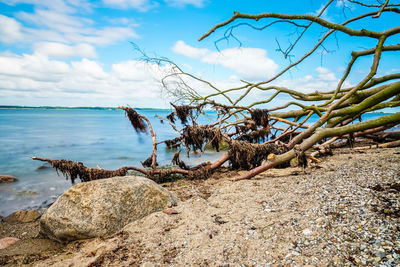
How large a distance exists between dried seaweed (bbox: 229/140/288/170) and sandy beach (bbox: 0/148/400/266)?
2376 millimetres

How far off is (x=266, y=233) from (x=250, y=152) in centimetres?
425

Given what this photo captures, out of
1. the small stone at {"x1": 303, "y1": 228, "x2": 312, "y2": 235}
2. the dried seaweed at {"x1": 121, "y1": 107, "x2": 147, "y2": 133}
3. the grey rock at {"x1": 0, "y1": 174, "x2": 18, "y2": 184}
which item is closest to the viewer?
the small stone at {"x1": 303, "y1": 228, "x2": 312, "y2": 235}

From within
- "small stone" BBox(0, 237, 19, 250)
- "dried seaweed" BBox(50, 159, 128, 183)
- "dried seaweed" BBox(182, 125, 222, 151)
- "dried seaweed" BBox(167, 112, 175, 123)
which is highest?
"dried seaweed" BBox(167, 112, 175, 123)

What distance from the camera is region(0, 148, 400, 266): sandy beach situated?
7.39 ft

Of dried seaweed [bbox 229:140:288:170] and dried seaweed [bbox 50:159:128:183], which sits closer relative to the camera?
dried seaweed [bbox 50:159:128:183]

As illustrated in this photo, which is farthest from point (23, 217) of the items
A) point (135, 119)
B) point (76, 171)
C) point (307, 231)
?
point (307, 231)

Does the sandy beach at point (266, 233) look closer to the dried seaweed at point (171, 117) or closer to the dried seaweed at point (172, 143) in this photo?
the dried seaweed at point (171, 117)

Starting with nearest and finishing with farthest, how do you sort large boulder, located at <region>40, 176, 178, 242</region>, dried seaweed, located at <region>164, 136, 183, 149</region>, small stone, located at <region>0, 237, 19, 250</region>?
large boulder, located at <region>40, 176, 178, 242</region> < small stone, located at <region>0, 237, 19, 250</region> < dried seaweed, located at <region>164, 136, 183, 149</region>

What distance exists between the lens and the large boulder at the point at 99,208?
12.5ft

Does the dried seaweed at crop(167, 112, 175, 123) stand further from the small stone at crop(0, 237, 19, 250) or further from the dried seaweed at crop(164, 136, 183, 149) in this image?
the small stone at crop(0, 237, 19, 250)

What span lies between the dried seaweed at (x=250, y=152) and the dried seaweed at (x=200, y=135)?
0.59m

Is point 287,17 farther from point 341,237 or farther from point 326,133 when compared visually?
point 341,237

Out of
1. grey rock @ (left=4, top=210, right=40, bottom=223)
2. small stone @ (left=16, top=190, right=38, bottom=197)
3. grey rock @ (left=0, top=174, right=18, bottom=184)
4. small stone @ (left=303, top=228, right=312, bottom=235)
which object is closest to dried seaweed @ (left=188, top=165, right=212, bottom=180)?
grey rock @ (left=4, top=210, right=40, bottom=223)

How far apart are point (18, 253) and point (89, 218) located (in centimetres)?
122
